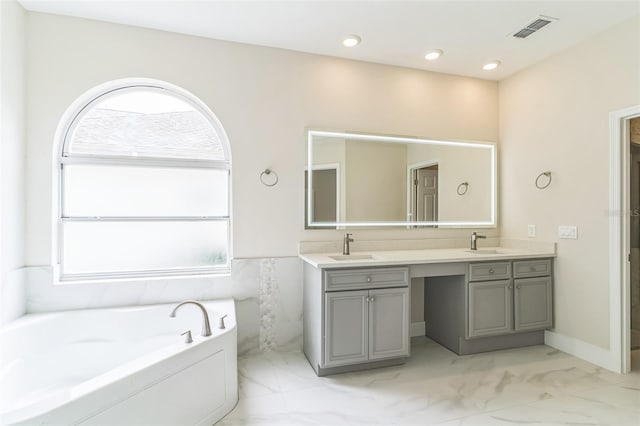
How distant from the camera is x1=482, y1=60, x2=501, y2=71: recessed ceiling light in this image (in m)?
3.03

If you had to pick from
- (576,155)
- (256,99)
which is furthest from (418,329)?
(256,99)

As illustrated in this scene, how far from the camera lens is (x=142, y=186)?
2613mm

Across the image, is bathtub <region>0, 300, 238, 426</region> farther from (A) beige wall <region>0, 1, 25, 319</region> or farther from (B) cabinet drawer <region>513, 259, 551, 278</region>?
(B) cabinet drawer <region>513, 259, 551, 278</region>

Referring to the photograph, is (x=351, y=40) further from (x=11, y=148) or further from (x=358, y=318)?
(x=11, y=148)

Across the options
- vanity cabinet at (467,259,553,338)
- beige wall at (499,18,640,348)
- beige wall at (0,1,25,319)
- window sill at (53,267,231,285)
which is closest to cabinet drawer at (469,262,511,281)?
vanity cabinet at (467,259,553,338)

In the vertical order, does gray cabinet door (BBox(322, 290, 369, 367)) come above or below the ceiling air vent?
below

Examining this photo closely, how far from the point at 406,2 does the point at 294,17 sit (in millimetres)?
819

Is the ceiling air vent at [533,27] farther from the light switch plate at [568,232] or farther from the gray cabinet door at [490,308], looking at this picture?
the gray cabinet door at [490,308]

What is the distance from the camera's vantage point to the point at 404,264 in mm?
2449

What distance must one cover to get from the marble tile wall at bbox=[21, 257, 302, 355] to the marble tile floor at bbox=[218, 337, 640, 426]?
19 cm

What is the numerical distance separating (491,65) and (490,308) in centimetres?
234

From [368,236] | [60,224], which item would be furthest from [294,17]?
[60,224]

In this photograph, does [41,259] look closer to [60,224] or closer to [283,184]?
[60,224]

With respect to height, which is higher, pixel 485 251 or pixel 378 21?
pixel 378 21
